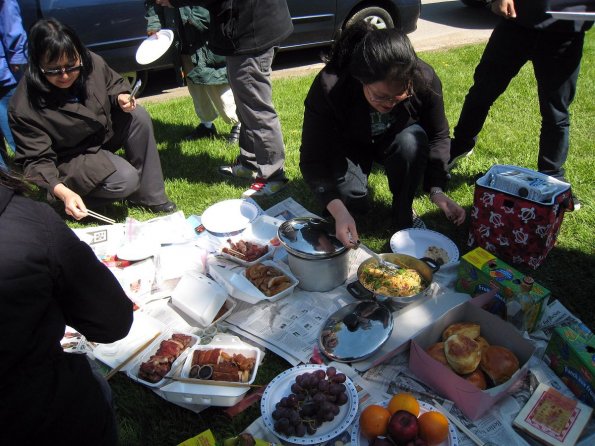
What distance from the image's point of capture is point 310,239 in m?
2.18

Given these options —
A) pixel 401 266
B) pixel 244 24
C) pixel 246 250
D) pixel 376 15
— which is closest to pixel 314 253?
pixel 401 266

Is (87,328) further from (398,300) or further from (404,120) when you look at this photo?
(404,120)

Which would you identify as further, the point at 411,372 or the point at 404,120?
the point at 404,120

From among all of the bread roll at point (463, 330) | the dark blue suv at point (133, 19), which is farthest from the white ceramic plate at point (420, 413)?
the dark blue suv at point (133, 19)

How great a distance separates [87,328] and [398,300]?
4.17ft

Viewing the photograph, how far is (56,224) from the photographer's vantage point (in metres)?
1.17

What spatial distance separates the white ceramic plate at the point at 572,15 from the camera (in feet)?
7.06

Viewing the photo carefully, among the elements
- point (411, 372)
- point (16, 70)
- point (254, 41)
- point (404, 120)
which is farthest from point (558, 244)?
point (16, 70)

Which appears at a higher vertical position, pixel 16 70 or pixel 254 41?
Answer: pixel 254 41

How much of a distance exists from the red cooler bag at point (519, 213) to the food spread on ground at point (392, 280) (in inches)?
21.7

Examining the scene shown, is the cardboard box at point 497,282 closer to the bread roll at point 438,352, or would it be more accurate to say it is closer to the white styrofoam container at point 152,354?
the bread roll at point 438,352

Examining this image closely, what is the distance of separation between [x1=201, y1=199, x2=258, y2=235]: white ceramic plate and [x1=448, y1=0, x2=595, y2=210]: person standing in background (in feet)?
5.10

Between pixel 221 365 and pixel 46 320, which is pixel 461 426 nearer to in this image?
pixel 221 365

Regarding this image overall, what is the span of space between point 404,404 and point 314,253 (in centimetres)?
78
